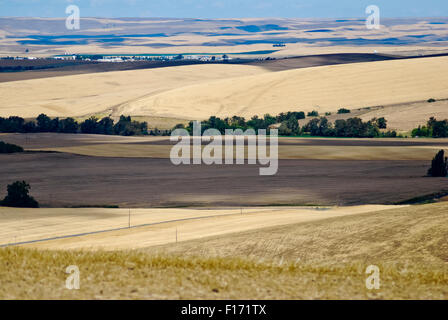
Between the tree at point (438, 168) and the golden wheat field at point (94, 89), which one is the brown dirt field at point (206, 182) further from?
the golden wheat field at point (94, 89)

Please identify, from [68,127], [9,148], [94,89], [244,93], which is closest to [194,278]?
[9,148]

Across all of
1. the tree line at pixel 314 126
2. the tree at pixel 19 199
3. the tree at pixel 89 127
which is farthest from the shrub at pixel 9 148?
the tree at pixel 19 199

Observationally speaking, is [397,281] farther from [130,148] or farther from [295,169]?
[130,148]

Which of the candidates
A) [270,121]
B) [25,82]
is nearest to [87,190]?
[270,121]

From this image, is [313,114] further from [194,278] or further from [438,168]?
[194,278]

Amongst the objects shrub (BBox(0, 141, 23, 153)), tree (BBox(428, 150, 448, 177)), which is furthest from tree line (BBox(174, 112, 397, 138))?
shrub (BBox(0, 141, 23, 153))

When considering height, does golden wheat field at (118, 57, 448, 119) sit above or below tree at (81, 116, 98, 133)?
above

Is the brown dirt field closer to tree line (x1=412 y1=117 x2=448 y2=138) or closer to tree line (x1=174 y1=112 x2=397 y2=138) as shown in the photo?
tree line (x1=412 y1=117 x2=448 y2=138)

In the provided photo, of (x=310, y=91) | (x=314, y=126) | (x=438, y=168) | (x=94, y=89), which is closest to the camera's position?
(x=438, y=168)
